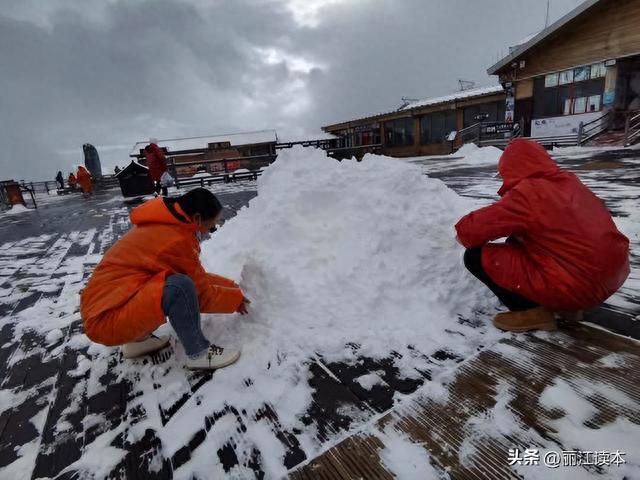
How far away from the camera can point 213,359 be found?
2.06 m

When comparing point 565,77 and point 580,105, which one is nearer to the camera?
point 580,105

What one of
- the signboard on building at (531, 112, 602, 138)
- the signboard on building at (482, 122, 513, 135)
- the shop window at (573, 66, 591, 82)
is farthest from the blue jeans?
the signboard on building at (482, 122, 513, 135)

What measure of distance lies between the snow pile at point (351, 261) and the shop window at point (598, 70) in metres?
15.9

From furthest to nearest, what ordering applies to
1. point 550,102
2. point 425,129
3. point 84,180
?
1. point 425,129
2. point 84,180
3. point 550,102

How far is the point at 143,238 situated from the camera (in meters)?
1.92

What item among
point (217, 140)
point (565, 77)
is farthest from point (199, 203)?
point (217, 140)

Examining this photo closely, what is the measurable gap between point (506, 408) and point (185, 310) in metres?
1.61

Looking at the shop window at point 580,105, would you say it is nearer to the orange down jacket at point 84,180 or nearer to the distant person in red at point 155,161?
the distant person in red at point 155,161

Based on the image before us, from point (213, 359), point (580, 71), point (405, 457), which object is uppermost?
point (580, 71)

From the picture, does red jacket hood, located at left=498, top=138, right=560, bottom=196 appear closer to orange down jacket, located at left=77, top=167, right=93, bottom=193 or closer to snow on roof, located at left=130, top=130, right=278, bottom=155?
orange down jacket, located at left=77, top=167, right=93, bottom=193

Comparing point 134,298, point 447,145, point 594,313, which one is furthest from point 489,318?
point 447,145

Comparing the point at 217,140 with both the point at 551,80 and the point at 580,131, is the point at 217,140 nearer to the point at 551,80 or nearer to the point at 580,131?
the point at 551,80

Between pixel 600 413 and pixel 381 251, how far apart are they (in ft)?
5.07

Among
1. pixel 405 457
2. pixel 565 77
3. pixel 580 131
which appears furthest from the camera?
pixel 565 77
